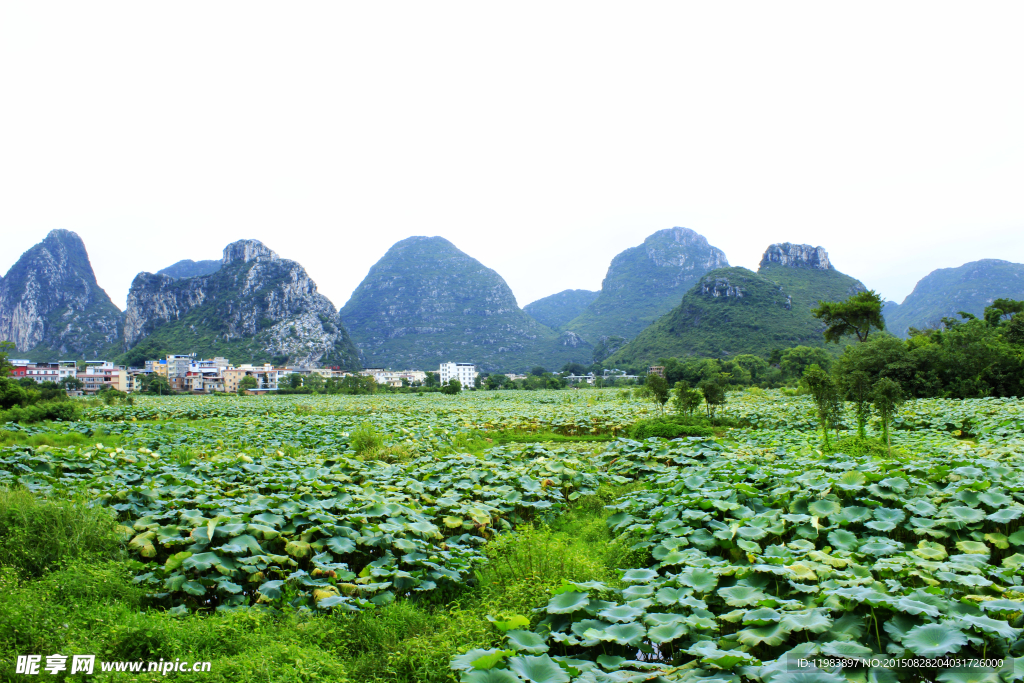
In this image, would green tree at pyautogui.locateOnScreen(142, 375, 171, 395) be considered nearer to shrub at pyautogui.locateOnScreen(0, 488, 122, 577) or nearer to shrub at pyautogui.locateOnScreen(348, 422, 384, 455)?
shrub at pyautogui.locateOnScreen(348, 422, 384, 455)

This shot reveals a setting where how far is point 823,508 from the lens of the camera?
4551mm

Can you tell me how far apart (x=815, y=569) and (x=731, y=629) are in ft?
2.53

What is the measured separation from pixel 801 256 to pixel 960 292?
34156mm

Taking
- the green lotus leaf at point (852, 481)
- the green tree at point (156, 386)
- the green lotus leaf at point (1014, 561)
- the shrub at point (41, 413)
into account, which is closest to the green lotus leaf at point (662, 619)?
the green lotus leaf at point (1014, 561)

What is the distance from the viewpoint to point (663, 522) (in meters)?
4.79

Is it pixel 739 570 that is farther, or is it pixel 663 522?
pixel 663 522

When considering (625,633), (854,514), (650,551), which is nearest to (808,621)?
(625,633)

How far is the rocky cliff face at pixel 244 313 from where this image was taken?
97.1 m

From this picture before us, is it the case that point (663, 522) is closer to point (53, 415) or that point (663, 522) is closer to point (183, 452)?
point (183, 452)

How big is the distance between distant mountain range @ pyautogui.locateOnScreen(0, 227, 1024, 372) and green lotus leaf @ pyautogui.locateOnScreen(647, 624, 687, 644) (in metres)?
69.6

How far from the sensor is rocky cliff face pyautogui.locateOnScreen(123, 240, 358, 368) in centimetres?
9712

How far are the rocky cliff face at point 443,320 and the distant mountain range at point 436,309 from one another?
431mm

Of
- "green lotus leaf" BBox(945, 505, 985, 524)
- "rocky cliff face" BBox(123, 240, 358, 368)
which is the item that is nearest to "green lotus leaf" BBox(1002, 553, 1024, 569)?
"green lotus leaf" BBox(945, 505, 985, 524)

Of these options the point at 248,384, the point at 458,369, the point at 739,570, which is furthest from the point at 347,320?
the point at 739,570
